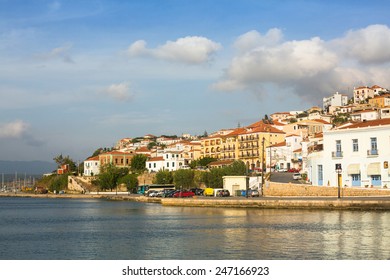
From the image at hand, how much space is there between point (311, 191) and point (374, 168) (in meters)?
6.06

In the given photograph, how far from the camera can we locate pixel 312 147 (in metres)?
73.2

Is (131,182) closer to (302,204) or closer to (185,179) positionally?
(185,179)

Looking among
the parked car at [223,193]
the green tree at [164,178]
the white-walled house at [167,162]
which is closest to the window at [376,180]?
the parked car at [223,193]

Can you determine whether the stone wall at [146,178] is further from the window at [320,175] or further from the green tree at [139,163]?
the window at [320,175]

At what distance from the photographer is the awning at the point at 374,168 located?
2012 inches

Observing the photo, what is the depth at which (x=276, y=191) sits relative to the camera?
56.8 m

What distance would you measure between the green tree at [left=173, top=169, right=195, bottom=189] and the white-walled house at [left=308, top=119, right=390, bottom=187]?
39.5m

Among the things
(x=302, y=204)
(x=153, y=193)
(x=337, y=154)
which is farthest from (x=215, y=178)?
(x=302, y=204)

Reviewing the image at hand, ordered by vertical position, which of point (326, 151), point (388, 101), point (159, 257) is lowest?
point (159, 257)

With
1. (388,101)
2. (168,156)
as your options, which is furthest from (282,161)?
(388,101)

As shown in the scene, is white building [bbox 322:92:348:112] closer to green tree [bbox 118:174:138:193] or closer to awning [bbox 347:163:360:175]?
green tree [bbox 118:174:138:193]

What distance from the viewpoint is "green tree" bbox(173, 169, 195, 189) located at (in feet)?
306

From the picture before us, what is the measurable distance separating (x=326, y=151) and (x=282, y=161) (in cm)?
4390

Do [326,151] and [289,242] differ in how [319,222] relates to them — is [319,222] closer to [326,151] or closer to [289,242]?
[289,242]
